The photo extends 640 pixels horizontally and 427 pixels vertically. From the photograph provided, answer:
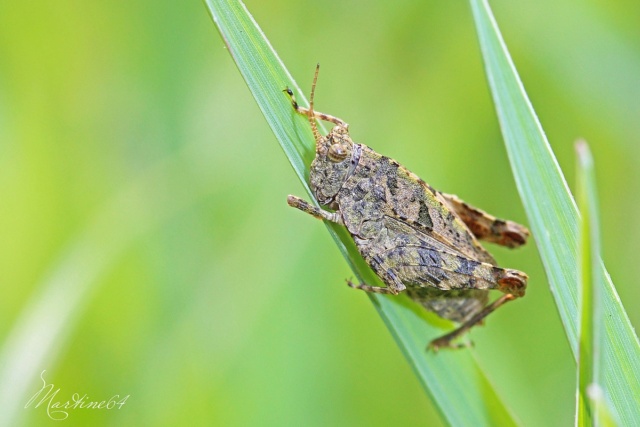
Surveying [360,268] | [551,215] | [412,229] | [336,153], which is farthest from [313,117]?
[551,215]

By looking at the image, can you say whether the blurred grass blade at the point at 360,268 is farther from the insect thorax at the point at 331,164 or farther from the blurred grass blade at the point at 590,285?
the blurred grass blade at the point at 590,285

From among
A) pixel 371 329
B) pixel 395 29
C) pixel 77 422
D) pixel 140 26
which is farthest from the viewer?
pixel 395 29

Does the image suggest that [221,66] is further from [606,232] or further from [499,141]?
[606,232]

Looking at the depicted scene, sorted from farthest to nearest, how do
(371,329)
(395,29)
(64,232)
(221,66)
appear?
(395,29) → (221,66) → (371,329) → (64,232)

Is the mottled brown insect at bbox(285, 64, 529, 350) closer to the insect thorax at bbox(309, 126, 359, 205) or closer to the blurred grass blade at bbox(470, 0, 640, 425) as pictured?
the insect thorax at bbox(309, 126, 359, 205)

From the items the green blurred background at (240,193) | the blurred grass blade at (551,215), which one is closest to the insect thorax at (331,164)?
the green blurred background at (240,193)

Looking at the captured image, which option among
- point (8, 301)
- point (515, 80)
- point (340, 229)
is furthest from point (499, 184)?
point (8, 301)

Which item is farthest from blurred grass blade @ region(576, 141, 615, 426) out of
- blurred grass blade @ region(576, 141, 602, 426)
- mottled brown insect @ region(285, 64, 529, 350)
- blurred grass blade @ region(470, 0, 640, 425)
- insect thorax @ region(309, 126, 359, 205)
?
insect thorax @ region(309, 126, 359, 205)
